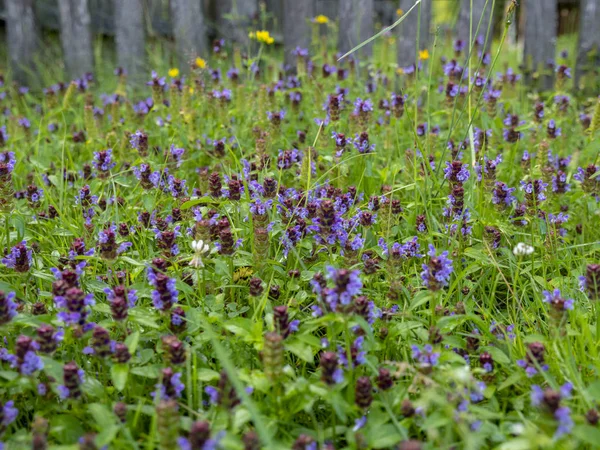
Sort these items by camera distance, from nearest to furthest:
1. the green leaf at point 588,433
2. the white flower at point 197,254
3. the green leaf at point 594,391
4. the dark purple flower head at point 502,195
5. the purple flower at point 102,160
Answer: the green leaf at point 588,433 → the green leaf at point 594,391 → the white flower at point 197,254 → the dark purple flower head at point 502,195 → the purple flower at point 102,160

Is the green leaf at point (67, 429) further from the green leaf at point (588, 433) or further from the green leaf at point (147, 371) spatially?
the green leaf at point (588, 433)

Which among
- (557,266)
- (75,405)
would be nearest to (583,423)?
(557,266)

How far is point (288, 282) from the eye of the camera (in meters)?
2.09

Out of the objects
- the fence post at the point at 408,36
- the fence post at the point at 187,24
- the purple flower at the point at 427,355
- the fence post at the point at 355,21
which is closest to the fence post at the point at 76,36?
the fence post at the point at 187,24

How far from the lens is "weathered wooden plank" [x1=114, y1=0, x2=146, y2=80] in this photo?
5.03m

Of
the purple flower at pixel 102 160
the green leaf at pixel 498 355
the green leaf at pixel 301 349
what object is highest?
the purple flower at pixel 102 160

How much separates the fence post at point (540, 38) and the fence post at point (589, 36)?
0.25 m

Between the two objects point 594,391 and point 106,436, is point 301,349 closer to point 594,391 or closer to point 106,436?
point 106,436

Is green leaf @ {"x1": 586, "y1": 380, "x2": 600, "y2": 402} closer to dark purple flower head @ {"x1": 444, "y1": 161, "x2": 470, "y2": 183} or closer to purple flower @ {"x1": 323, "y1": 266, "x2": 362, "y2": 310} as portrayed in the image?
purple flower @ {"x1": 323, "y1": 266, "x2": 362, "y2": 310}

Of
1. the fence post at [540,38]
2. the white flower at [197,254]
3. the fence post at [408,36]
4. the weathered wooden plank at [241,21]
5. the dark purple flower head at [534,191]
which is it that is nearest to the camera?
the white flower at [197,254]

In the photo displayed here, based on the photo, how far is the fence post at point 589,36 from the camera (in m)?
4.59

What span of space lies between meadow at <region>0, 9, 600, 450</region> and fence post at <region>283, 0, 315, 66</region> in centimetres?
175

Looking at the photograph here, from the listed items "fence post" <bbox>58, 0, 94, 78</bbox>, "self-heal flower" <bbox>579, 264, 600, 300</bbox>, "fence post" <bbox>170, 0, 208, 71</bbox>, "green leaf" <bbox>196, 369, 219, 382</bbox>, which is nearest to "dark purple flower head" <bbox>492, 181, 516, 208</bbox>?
"self-heal flower" <bbox>579, 264, 600, 300</bbox>

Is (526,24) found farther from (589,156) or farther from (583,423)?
(583,423)
